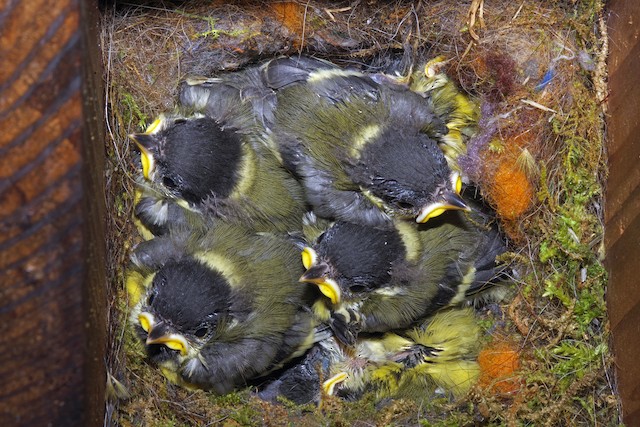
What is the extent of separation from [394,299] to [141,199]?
82 centimetres

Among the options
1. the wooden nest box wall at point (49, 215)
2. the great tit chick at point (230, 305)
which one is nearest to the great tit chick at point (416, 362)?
the great tit chick at point (230, 305)

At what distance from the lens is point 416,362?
6.88 feet

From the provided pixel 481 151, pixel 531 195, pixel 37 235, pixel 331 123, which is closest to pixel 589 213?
pixel 531 195

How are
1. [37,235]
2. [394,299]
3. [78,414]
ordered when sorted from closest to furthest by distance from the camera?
[37,235] < [78,414] < [394,299]

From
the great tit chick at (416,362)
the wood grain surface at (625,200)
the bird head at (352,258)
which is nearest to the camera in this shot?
the wood grain surface at (625,200)

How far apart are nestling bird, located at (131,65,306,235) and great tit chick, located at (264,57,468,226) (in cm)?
8

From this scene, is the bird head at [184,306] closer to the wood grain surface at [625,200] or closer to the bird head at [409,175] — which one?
the bird head at [409,175]

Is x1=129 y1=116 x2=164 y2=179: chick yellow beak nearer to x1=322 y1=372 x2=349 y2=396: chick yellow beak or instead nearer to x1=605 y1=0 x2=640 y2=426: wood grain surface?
x1=322 y1=372 x2=349 y2=396: chick yellow beak

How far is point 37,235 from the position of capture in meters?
1.17

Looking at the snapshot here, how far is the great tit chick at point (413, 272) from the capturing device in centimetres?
196

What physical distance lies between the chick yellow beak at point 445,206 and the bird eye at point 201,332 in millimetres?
702

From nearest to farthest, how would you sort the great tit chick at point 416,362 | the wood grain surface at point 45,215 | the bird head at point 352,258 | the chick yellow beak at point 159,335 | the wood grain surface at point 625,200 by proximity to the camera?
the wood grain surface at point 45,215
the wood grain surface at point 625,200
the chick yellow beak at point 159,335
the bird head at point 352,258
the great tit chick at point 416,362

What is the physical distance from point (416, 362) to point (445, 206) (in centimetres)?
54

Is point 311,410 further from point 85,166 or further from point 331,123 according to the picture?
point 85,166
